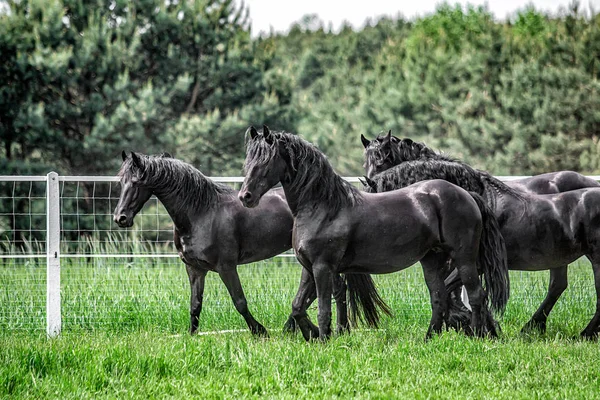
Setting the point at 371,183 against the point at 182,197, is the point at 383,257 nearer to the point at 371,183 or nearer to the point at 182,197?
the point at 371,183

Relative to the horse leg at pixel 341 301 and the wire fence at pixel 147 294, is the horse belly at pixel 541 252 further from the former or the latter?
the wire fence at pixel 147 294

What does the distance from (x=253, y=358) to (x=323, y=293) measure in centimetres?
95

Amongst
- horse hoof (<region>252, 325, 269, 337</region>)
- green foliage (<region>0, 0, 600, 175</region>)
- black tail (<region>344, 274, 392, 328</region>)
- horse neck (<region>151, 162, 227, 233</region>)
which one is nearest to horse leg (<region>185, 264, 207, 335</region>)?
horse neck (<region>151, 162, 227, 233</region>)

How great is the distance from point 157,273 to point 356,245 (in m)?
4.12

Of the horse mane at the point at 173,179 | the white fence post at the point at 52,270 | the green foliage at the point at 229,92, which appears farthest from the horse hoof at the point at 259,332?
the green foliage at the point at 229,92

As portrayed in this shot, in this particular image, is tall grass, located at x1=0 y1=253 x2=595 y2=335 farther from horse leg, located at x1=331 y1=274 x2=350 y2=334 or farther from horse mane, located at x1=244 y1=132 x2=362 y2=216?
horse mane, located at x1=244 y1=132 x2=362 y2=216

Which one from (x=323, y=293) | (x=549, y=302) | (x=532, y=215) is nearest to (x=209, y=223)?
(x=323, y=293)

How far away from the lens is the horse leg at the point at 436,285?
285 inches

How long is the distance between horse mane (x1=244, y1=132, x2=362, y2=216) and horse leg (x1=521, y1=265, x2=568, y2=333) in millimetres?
2728

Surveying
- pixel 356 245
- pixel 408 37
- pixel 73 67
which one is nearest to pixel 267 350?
pixel 356 245

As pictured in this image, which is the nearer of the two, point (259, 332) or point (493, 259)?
point (493, 259)

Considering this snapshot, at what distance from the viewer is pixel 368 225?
682cm

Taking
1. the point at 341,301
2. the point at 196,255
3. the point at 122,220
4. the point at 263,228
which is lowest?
the point at 341,301

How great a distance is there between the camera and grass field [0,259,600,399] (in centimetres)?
536
